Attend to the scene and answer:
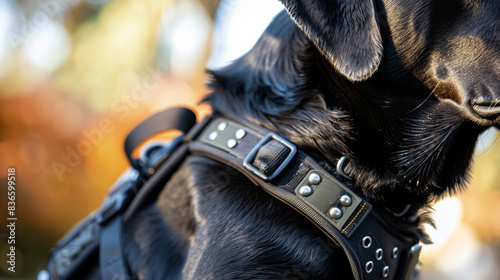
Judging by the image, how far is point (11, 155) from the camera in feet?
24.3

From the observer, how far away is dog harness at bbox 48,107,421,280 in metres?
1.29

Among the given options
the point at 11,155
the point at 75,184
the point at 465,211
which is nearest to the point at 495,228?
the point at 465,211

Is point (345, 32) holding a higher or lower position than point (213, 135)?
higher

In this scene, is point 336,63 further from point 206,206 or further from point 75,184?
point 75,184

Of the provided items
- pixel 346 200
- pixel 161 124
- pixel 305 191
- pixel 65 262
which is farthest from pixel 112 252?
pixel 346 200

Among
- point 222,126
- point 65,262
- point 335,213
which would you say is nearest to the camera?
point 335,213

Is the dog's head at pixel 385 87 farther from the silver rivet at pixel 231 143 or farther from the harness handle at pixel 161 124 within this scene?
the harness handle at pixel 161 124

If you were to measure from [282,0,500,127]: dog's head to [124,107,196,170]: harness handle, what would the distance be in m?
0.72

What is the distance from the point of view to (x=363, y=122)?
1.43 metres

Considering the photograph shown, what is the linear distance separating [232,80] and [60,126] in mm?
7267

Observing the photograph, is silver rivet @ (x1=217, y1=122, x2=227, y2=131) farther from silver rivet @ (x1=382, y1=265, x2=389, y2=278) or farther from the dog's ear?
silver rivet @ (x1=382, y1=265, x2=389, y2=278)

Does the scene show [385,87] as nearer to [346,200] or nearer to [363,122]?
[363,122]

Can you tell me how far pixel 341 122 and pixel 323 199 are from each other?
283 millimetres

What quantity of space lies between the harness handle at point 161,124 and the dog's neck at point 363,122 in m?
0.32
